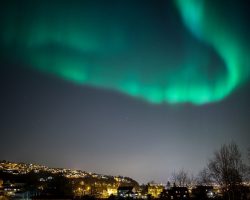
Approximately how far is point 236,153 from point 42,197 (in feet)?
124

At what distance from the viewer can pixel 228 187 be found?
201 ft

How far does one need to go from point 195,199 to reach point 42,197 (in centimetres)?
3594

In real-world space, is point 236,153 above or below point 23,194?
above

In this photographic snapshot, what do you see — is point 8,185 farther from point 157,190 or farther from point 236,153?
point 236,153

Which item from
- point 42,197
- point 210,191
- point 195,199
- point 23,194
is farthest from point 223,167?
point 23,194

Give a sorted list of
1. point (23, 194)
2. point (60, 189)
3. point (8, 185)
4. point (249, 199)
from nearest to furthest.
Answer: point (249, 199) → point (60, 189) → point (23, 194) → point (8, 185)

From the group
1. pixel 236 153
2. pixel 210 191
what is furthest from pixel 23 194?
pixel 236 153

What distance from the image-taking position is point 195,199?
75812 mm

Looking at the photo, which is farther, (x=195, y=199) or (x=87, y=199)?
(x=195, y=199)

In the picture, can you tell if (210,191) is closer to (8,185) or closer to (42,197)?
(42,197)

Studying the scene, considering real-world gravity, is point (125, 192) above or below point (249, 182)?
below

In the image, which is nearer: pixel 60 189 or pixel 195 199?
pixel 195 199

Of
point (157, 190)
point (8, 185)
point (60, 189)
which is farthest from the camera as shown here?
point (157, 190)

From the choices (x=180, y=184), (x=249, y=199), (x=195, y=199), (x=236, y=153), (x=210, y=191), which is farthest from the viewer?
(x=180, y=184)
